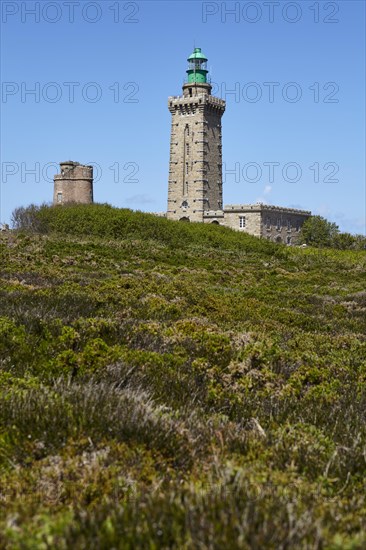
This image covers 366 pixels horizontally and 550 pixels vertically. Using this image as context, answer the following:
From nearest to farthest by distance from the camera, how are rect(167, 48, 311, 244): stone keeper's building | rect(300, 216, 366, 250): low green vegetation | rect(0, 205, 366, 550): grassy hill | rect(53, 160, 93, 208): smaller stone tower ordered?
rect(0, 205, 366, 550): grassy hill, rect(53, 160, 93, 208): smaller stone tower, rect(167, 48, 311, 244): stone keeper's building, rect(300, 216, 366, 250): low green vegetation

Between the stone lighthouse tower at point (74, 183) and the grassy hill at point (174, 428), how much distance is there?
57.5m

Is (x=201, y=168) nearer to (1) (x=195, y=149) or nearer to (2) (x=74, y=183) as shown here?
(1) (x=195, y=149)

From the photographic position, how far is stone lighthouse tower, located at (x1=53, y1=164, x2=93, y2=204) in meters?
69.9

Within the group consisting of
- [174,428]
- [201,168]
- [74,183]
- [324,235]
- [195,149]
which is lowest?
[174,428]

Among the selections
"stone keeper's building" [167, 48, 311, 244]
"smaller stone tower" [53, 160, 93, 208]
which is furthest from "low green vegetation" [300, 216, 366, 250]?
"smaller stone tower" [53, 160, 93, 208]

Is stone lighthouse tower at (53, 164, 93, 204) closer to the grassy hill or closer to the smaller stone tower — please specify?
the smaller stone tower

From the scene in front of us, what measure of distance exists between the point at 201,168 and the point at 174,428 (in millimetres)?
72419

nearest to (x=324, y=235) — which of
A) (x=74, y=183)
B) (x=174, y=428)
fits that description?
(x=74, y=183)

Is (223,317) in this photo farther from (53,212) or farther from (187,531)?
(53,212)

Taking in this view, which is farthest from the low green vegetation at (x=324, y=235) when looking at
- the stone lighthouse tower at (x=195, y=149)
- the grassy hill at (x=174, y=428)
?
the grassy hill at (x=174, y=428)

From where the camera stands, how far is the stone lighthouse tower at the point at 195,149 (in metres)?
76.5

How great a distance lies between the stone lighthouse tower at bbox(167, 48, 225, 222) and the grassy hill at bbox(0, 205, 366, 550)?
6378 centimetres

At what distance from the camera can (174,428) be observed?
16.4ft

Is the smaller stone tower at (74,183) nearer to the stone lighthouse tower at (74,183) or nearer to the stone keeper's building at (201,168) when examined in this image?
the stone lighthouse tower at (74,183)
